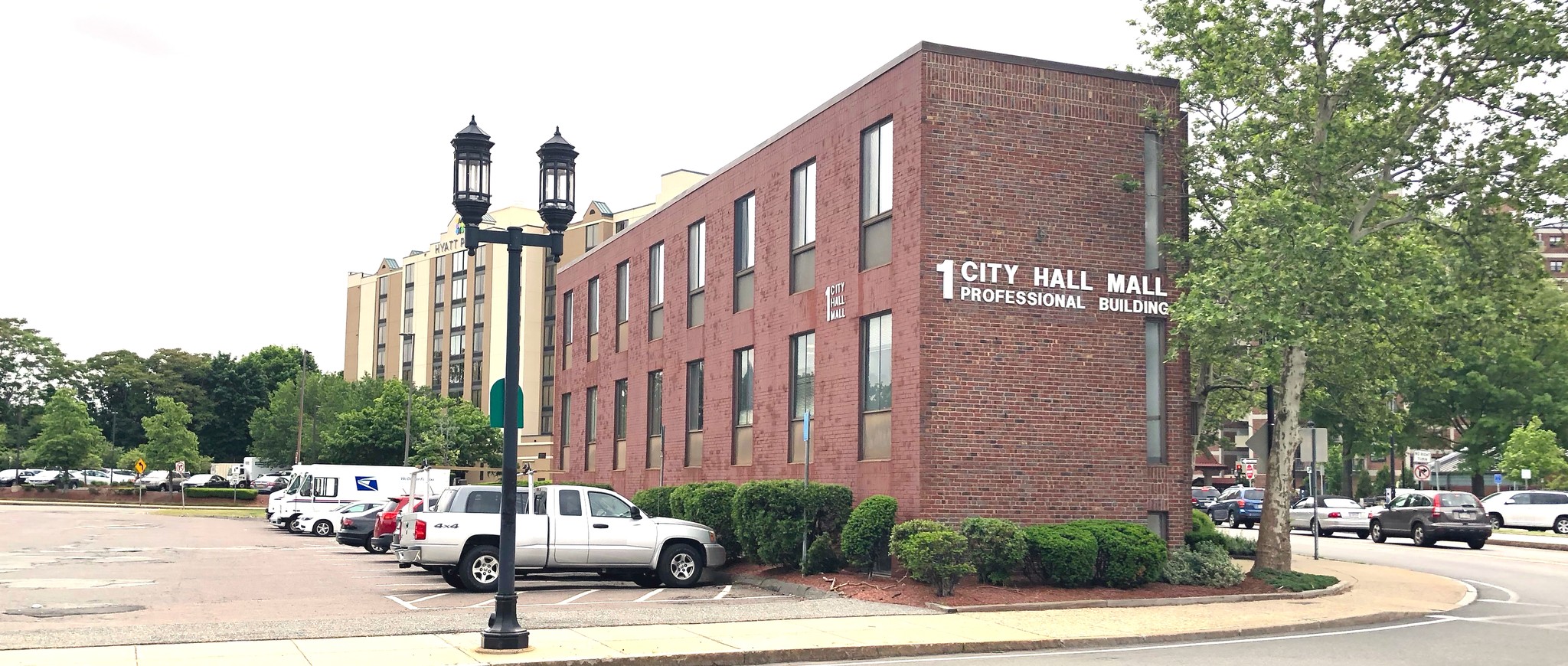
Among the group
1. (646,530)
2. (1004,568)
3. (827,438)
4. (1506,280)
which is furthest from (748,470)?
(1506,280)

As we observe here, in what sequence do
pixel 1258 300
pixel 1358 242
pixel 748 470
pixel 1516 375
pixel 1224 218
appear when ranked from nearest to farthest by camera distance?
pixel 1258 300, pixel 1358 242, pixel 1224 218, pixel 748 470, pixel 1516 375

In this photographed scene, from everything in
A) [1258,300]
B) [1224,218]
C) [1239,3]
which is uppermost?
[1239,3]

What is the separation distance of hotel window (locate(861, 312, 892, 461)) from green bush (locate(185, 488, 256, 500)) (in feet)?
194

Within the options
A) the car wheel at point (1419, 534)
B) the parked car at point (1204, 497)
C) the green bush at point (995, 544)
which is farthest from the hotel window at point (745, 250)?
the parked car at point (1204, 497)

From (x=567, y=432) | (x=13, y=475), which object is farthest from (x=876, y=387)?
(x=13, y=475)

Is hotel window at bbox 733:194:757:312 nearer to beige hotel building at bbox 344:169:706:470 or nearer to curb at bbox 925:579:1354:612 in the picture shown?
curb at bbox 925:579:1354:612

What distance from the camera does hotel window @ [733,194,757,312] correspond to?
2880cm

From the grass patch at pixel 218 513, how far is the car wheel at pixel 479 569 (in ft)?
146

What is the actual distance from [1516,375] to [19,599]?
66.6 m

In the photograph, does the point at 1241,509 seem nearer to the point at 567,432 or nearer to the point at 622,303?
the point at 567,432

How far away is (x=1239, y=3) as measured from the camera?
21.9m

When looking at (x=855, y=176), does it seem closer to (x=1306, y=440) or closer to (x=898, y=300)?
(x=898, y=300)

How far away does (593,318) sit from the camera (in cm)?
4156

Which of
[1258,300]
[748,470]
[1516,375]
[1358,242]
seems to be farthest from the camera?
[1516,375]
